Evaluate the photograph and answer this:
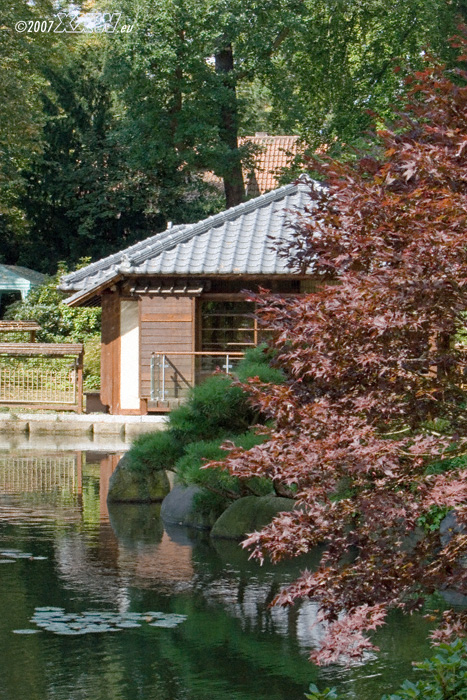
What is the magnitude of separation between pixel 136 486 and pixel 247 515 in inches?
117

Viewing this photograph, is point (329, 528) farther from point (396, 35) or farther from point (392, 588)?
point (396, 35)

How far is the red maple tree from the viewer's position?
480 centimetres

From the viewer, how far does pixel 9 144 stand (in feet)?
116

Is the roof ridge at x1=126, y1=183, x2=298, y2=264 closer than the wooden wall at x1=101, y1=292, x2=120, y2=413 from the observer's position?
Yes

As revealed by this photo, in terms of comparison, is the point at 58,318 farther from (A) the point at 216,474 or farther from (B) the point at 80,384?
(A) the point at 216,474

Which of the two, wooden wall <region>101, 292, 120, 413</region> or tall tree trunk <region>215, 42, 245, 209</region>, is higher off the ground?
tall tree trunk <region>215, 42, 245, 209</region>

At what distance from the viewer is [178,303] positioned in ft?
81.3

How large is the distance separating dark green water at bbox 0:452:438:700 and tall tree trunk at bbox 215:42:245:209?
22.3 m

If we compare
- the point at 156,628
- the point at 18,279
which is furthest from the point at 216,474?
the point at 18,279

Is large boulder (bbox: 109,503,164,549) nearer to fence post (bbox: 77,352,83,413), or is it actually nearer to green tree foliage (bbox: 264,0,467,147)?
fence post (bbox: 77,352,83,413)

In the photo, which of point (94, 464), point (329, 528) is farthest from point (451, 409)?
point (94, 464)

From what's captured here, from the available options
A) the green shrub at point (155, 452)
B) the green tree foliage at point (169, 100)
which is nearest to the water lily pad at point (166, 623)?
the green shrub at point (155, 452)

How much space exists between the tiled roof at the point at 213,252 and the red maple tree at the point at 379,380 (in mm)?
18187

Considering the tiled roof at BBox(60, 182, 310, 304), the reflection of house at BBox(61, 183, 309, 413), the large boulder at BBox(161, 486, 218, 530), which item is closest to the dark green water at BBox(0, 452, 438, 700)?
the large boulder at BBox(161, 486, 218, 530)
